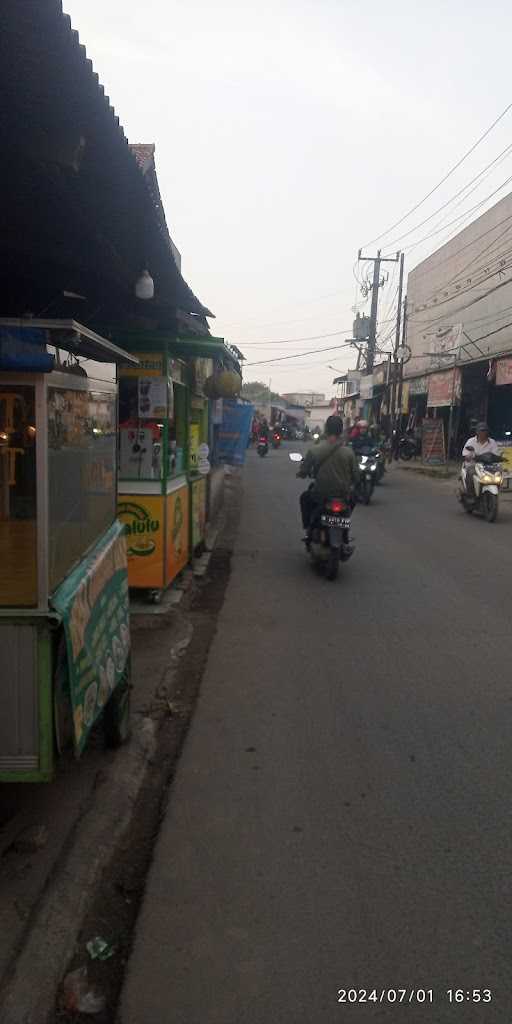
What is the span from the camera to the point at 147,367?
7.67 meters

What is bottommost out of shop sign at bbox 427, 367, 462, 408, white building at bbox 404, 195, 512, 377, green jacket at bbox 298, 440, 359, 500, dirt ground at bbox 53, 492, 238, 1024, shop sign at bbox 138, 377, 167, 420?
dirt ground at bbox 53, 492, 238, 1024

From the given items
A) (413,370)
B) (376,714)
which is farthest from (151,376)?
(413,370)

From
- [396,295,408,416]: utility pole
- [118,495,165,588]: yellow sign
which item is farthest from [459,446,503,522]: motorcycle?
[396,295,408,416]: utility pole

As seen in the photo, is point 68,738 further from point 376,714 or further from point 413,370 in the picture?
point 413,370

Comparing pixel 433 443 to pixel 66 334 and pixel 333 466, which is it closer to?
pixel 333 466

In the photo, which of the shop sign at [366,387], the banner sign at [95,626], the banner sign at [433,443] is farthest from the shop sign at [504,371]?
the banner sign at [95,626]

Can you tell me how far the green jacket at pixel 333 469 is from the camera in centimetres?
969

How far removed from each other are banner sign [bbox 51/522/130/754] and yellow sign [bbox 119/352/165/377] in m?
3.07

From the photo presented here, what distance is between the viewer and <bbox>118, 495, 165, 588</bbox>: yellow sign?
7738 millimetres

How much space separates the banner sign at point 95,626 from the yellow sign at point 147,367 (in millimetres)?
3072

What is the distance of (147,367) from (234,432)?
6.85 meters

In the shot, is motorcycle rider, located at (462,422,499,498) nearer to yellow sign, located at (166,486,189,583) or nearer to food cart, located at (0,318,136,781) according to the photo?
yellow sign, located at (166,486,189,583)

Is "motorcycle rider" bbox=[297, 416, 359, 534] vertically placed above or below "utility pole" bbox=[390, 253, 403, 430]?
below

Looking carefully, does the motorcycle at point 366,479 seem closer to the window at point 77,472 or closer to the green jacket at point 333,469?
the green jacket at point 333,469
